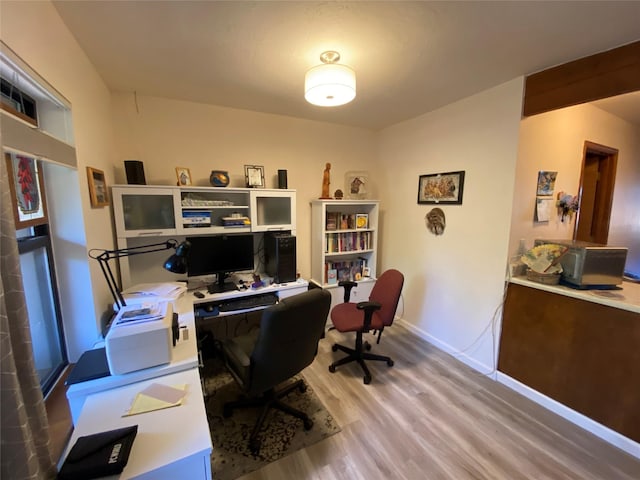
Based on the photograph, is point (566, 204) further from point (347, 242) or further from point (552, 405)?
point (347, 242)

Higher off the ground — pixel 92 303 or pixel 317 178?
pixel 317 178

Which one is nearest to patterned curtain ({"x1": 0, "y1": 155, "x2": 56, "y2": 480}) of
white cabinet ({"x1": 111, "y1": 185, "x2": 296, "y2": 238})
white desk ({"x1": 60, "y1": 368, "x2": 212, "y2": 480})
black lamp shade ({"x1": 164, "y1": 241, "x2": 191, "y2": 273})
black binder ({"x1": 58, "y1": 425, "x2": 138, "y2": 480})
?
black binder ({"x1": 58, "y1": 425, "x2": 138, "y2": 480})

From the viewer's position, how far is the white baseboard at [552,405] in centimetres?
162

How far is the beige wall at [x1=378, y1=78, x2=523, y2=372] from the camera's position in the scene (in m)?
2.15

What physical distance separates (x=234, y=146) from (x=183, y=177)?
0.63 meters

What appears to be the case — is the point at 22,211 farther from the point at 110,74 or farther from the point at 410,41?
the point at 410,41

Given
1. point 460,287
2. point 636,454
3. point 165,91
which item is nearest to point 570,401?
point 636,454

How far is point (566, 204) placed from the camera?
236 centimetres

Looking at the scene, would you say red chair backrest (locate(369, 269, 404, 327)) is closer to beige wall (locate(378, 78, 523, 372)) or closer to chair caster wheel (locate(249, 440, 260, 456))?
beige wall (locate(378, 78, 523, 372))

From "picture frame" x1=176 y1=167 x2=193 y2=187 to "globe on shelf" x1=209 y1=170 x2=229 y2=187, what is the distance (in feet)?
0.66

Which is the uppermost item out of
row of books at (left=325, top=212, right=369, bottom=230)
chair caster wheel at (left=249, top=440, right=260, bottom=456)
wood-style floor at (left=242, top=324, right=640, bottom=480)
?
row of books at (left=325, top=212, right=369, bottom=230)

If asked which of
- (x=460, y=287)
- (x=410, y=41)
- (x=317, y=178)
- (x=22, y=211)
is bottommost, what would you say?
(x=460, y=287)

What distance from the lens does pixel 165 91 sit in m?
2.27

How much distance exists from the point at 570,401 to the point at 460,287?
105 centimetres
